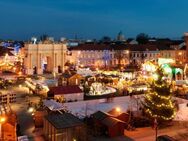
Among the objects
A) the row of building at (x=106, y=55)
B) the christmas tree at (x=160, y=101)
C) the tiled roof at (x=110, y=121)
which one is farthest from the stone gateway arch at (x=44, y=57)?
the tiled roof at (x=110, y=121)

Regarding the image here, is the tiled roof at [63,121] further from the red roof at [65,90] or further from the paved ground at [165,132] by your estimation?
the red roof at [65,90]

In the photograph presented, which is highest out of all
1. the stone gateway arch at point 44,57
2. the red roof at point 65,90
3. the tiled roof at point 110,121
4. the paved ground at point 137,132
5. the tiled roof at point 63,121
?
the stone gateway arch at point 44,57

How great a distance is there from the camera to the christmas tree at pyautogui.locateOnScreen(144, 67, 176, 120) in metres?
20.6

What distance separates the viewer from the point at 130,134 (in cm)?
1917

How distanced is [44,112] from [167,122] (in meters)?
9.05

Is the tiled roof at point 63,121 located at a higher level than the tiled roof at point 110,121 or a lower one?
higher

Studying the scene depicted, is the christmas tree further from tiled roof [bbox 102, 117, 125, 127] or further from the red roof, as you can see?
the red roof

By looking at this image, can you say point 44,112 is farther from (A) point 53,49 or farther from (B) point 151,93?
(A) point 53,49

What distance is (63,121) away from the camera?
17781 millimetres

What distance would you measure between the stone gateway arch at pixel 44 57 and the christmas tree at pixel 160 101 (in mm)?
34222

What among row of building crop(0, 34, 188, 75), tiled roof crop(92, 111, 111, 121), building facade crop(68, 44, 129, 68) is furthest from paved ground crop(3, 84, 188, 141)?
building facade crop(68, 44, 129, 68)

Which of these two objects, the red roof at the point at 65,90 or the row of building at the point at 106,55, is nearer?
the red roof at the point at 65,90

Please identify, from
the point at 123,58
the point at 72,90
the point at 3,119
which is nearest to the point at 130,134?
the point at 3,119

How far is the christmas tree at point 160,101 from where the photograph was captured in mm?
20641
